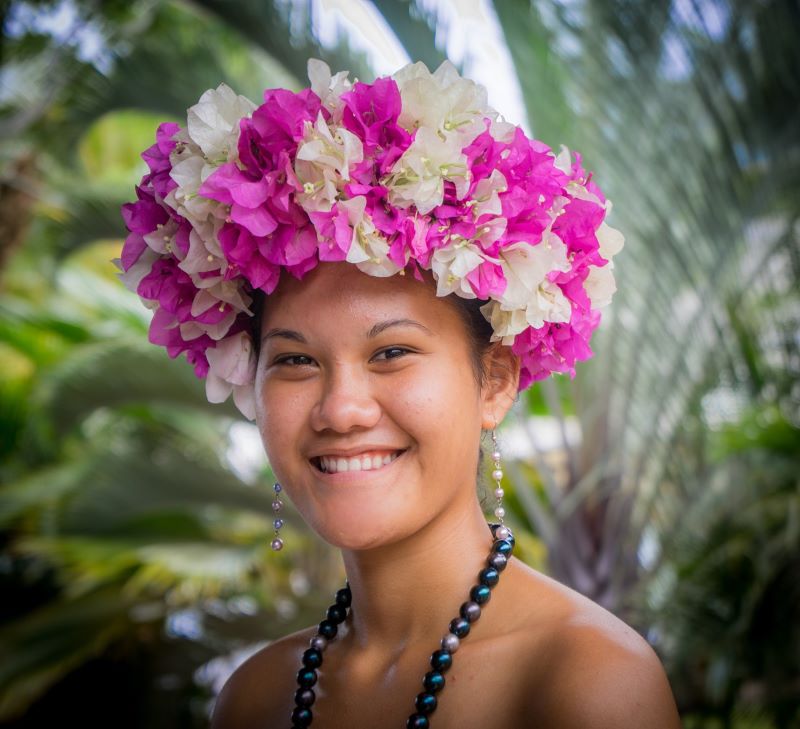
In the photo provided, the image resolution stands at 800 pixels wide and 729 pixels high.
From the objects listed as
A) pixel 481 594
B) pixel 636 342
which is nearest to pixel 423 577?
pixel 481 594

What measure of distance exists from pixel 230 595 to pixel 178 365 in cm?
259

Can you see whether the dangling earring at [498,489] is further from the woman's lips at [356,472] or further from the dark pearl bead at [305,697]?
the dark pearl bead at [305,697]

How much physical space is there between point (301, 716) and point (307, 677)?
87 millimetres

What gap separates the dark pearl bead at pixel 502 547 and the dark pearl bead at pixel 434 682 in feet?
0.93

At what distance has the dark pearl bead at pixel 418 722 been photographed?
1896 millimetres

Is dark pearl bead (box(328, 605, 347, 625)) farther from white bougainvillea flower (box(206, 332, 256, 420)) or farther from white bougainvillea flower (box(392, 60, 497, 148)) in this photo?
white bougainvillea flower (box(392, 60, 497, 148))

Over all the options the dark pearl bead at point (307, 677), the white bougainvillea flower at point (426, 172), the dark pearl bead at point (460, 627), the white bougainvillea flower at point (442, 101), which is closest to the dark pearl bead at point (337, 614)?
the dark pearl bead at point (307, 677)

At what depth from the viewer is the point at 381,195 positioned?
1.88 meters

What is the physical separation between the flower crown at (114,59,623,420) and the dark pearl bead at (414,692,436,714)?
2.27 ft

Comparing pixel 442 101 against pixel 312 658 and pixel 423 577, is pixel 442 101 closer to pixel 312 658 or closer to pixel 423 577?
pixel 423 577

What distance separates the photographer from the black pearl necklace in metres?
1.93

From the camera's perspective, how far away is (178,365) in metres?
6.14

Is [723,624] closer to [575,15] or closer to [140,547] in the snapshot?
[575,15]

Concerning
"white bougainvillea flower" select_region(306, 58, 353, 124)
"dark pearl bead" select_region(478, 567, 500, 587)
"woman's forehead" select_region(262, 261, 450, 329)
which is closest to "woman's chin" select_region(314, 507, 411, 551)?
"dark pearl bead" select_region(478, 567, 500, 587)
